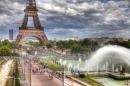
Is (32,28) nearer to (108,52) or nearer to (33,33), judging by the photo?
(33,33)

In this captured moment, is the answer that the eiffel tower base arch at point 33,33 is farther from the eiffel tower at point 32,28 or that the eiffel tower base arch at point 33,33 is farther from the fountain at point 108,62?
the fountain at point 108,62

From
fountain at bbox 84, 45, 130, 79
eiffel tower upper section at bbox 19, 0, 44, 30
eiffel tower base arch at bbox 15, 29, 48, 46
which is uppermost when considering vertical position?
eiffel tower upper section at bbox 19, 0, 44, 30

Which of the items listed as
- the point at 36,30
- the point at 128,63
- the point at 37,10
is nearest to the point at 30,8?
the point at 37,10

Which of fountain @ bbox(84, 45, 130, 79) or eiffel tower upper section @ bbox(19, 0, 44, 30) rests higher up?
eiffel tower upper section @ bbox(19, 0, 44, 30)

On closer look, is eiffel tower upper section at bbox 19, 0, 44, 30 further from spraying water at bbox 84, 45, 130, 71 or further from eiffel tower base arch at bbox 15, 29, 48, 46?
spraying water at bbox 84, 45, 130, 71

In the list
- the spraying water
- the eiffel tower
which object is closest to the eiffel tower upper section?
the eiffel tower

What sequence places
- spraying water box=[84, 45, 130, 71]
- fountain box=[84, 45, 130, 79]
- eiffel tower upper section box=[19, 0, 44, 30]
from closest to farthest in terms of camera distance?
1. fountain box=[84, 45, 130, 79]
2. spraying water box=[84, 45, 130, 71]
3. eiffel tower upper section box=[19, 0, 44, 30]

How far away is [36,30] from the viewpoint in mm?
107625

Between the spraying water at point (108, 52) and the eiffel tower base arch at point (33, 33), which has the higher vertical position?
the eiffel tower base arch at point (33, 33)

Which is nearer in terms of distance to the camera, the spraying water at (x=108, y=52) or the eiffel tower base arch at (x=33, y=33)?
the spraying water at (x=108, y=52)

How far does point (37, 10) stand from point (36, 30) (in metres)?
8.94

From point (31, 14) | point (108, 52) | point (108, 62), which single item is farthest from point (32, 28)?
point (108, 62)

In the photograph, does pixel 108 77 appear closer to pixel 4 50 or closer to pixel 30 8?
pixel 4 50

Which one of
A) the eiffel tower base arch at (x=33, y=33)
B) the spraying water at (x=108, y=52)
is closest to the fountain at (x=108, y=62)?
the spraying water at (x=108, y=52)
